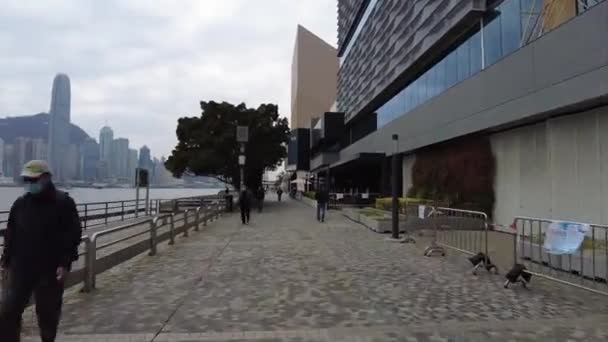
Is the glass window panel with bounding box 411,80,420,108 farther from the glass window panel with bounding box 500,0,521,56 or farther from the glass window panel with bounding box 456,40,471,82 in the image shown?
the glass window panel with bounding box 500,0,521,56

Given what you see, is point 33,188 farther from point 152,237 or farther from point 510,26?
point 510,26

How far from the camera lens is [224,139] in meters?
35.3

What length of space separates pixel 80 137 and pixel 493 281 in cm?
3572

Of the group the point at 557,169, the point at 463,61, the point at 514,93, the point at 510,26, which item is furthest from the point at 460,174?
the point at 557,169

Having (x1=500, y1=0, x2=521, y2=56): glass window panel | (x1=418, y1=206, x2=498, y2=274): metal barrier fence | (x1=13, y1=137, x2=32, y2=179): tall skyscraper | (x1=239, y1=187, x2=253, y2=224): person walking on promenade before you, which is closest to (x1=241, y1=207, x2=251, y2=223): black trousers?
(x1=239, y1=187, x2=253, y2=224): person walking on promenade

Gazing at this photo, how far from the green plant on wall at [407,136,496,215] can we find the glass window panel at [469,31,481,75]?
2.95 m

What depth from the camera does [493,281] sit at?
26.0 feet

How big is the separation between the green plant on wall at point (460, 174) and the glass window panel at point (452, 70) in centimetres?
290

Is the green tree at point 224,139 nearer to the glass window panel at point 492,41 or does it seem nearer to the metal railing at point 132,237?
the metal railing at point 132,237

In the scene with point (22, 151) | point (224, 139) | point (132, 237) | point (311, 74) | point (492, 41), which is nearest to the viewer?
point (132, 237)

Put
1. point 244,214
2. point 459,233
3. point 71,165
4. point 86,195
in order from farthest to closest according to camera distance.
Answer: point 86,195 → point 71,165 → point 244,214 → point 459,233

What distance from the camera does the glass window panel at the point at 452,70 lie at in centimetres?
2311

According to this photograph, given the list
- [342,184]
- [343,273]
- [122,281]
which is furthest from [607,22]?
[342,184]

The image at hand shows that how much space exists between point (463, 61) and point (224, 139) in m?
18.5
